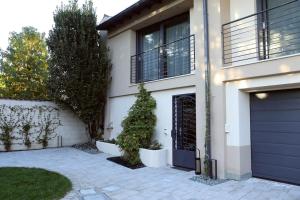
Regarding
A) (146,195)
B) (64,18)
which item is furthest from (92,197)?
(64,18)

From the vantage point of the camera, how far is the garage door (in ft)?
21.9

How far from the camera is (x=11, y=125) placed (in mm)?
12156

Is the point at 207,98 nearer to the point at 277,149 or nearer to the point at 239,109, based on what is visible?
the point at 239,109

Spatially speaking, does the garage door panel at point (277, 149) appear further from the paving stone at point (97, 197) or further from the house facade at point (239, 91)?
the paving stone at point (97, 197)

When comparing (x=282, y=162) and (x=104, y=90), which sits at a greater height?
(x=104, y=90)

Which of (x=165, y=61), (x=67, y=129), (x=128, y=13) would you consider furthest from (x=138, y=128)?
(x=67, y=129)

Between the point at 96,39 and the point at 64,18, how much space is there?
157 cm

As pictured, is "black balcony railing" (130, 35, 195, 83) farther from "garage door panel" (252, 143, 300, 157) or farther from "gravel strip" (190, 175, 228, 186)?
"gravel strip" (190, 175, 228, 186)

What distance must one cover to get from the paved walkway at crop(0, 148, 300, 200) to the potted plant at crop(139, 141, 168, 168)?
15.0 inches

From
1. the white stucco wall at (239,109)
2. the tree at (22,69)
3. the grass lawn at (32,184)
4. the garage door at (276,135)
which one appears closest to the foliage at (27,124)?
the grass lawn at (32,184)

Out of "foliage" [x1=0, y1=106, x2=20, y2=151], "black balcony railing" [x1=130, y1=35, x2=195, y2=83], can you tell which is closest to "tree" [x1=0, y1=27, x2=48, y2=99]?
"foliage" [x1=0, y1=106, x2=20, y2=151]

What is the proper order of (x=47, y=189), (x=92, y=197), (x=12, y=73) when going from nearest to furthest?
1. (x=92, y=197)
2. (x=47, y=189)
3. (x=12, y=73)

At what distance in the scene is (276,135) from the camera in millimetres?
7012

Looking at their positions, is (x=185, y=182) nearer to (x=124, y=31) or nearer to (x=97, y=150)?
(x=97, y=150)
